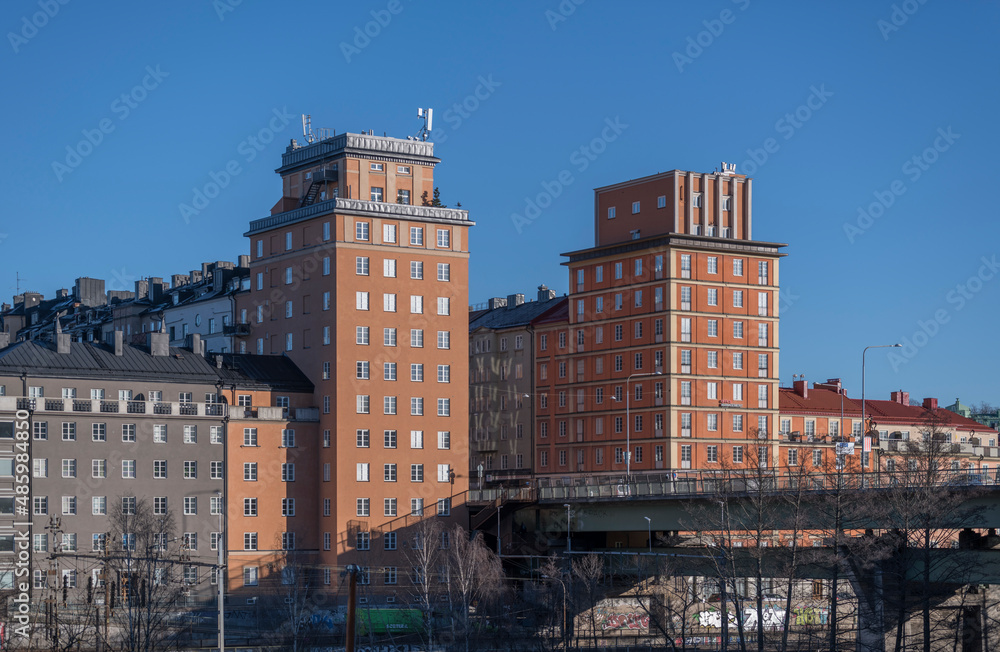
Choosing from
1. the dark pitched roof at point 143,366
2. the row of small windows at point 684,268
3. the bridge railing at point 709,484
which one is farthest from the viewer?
the row of small windows at point 684,268

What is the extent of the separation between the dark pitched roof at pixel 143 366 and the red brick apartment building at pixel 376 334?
9.57 feet

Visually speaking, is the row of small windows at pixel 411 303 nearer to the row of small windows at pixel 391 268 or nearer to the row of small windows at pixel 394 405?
the row of small windows at pixel 391 268

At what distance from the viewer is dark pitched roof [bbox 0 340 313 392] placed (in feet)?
406

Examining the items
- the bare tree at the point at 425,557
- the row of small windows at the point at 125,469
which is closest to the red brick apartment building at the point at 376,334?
the bare tree at the point at 425,557

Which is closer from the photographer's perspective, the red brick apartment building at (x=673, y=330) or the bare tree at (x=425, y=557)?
the bare tree at (x=425, y=557)

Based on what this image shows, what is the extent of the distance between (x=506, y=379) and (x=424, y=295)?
3997cm

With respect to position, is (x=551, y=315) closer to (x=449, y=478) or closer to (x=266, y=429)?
(x=449, y=478)

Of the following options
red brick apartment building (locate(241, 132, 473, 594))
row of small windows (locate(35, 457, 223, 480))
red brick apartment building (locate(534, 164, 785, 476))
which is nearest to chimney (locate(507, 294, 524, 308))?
red brick apartment building (locate(534, 164, 785, 476))

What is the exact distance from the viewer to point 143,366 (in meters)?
129

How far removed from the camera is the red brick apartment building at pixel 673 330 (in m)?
152

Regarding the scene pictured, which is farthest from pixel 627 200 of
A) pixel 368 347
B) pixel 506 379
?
pixel 368 347

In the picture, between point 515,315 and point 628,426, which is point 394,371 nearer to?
point 628,426

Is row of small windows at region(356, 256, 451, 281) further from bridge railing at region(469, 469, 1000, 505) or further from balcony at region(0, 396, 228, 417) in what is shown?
bridge railing at region(469, 469, 1000, 505)

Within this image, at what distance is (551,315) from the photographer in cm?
17212
